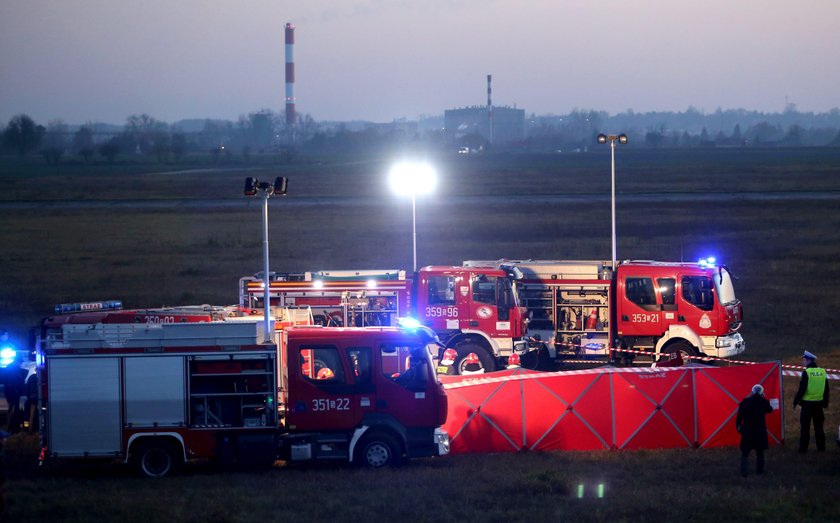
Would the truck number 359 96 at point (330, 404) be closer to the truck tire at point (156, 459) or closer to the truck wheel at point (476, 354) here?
the truck tire at point (156, 459)

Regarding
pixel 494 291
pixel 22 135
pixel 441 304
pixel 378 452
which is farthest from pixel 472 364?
pixel 22 135

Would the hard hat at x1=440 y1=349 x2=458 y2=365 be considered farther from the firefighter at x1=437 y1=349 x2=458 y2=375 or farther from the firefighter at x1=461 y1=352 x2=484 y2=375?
the firefighter at x1=461 y1=352 x2=484 y2=375

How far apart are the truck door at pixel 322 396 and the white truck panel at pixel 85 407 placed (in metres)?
2.42

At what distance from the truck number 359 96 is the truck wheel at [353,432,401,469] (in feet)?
1.90

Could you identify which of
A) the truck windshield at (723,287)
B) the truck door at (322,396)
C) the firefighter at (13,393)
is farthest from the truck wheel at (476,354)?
the firefighter at (13,393)

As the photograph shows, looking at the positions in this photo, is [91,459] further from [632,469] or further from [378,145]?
[378,145]

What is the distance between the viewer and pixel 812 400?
599 inches

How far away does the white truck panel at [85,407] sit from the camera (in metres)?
14.0

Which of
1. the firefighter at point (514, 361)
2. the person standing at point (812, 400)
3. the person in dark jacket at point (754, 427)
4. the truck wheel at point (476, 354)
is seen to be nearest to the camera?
the person in dark jacket at point (754, 427)

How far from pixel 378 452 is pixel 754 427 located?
16.9 ft

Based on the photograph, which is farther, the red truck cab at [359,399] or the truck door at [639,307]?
the truck door at [639,307]

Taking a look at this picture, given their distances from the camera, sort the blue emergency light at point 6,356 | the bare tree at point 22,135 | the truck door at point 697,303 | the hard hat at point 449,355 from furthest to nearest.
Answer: the bare tree at point 22,135 < the truck door at point 697,303 < the hard hat at point 449,355 < the blue emergency light at point 6,356

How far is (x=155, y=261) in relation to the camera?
147 ft

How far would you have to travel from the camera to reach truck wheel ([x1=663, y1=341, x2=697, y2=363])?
22109mm
